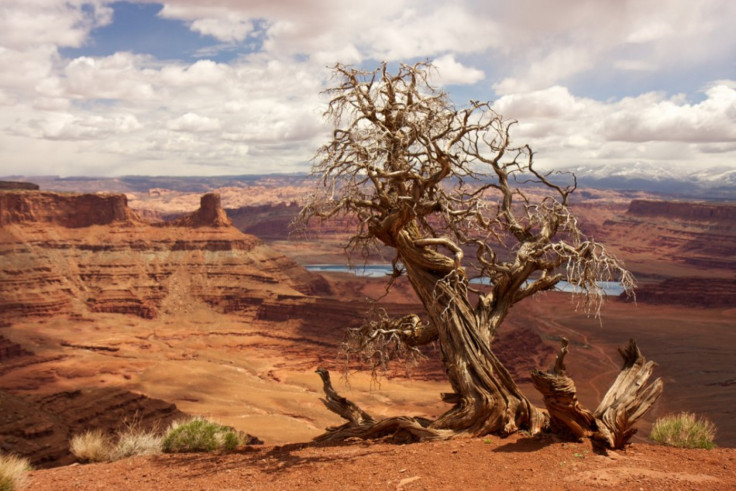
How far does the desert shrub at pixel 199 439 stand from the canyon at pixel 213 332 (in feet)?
23.6

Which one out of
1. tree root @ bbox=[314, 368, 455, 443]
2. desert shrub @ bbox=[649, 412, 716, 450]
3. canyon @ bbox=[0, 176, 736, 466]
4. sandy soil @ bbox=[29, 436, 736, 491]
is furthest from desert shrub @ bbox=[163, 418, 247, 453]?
canyon @ bbox=[0, 176, 736, 466]

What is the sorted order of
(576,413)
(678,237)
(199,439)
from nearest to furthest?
(576,413) → (199,439) → (678,237)

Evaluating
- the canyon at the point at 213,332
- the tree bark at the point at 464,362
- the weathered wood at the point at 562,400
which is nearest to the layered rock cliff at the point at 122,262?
the canyon at the point at 213,332

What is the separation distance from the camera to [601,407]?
7234mm

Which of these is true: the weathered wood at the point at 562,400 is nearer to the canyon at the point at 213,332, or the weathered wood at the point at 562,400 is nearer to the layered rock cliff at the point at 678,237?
the canyon at the point at 213,332

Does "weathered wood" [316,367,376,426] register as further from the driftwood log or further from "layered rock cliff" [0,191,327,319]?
"layered rock cliff" [0,191,327,319]

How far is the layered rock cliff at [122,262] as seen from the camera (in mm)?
48250

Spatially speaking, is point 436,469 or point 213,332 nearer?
point 436,469

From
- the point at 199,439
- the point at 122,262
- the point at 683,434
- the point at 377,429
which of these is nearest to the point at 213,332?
the point at 122,262

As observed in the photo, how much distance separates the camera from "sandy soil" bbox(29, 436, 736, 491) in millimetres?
5523

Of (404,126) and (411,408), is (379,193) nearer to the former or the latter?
(404,126)

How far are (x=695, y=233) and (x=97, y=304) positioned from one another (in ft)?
337

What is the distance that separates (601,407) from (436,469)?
2.70 m

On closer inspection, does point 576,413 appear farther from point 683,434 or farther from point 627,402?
point 683,434
